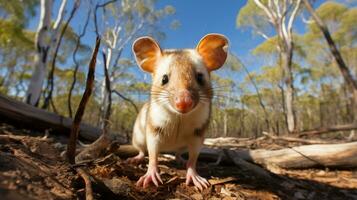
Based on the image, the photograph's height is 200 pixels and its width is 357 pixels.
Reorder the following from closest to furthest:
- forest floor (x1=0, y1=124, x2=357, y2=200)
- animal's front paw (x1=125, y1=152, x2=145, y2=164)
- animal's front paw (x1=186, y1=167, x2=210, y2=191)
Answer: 1. forest floor (x1=0, y1=124, x2=357, y2=200)
2. animal's front paw (x1=186, y1=167, x2=210, y2=191)
3. animal's front paw (x1=125, y1=152, x2=145, y2=164)

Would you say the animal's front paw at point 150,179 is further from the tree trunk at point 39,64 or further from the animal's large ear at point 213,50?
the tree trunk at point 39,64

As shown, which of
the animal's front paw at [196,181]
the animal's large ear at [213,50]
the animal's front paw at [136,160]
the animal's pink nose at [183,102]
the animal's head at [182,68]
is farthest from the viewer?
the animal's front paw at [136,160]

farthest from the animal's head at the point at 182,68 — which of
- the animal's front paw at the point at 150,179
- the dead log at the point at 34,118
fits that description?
the dead log at the point at 34,118

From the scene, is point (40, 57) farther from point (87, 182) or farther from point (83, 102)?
point (87, 182)

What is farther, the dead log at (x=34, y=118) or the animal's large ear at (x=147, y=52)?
the dead log at (x=34, y=118)

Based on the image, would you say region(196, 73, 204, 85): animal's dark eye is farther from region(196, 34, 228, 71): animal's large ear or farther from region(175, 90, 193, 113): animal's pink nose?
region(175, 90, 193, 113): animal's pink nose

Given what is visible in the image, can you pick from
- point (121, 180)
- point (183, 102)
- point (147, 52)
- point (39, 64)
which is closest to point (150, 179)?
point (121, 180)

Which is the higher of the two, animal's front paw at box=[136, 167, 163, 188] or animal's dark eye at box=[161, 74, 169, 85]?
animal's dark eye at box=[161, 74, 169, 85]

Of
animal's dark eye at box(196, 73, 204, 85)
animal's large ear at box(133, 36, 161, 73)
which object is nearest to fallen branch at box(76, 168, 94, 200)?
animal's dark eye at box(196, 73, 204, 85)
